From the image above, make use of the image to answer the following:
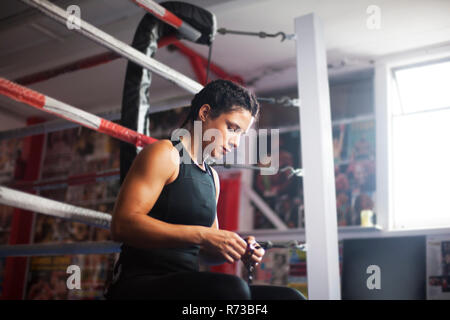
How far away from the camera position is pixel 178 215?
1.01 metres

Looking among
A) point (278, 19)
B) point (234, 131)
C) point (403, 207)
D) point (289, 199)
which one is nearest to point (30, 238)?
point (289, 199)

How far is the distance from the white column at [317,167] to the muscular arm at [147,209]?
66 centimetres

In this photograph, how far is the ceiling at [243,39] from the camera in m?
2.41

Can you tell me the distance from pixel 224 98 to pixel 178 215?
12.8 inches

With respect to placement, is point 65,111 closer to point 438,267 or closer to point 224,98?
point 224,98

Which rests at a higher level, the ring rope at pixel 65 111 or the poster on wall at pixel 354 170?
the poster on wall at pixel 354 170

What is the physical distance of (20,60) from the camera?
295cm

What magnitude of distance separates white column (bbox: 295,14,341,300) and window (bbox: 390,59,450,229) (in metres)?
1.44

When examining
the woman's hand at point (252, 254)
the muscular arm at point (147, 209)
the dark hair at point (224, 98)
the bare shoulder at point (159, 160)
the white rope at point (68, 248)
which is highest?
the dark hair at point (224, 98)

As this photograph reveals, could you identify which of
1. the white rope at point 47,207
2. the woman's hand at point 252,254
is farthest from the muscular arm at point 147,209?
the white rope at point 47,207

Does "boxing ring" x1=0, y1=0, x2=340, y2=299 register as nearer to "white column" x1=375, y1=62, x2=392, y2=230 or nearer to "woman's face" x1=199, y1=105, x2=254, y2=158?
"woman's face" x1=199, y1=105, x2=254, y2=158

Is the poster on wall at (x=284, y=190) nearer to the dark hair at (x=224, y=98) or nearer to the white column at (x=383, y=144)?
the white column at (x=383, y=144)
